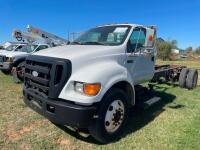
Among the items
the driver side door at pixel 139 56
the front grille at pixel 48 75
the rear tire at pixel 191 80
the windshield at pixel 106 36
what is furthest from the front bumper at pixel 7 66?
the rear tire at pixel 191 80

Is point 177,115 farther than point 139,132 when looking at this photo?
Yes

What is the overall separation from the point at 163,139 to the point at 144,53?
2.12m

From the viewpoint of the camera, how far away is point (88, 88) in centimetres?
390

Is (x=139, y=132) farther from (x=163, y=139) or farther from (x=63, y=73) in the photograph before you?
(x=63, y=73)

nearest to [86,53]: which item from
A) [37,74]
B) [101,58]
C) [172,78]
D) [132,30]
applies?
[101,58]

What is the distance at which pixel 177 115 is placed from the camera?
613 cm

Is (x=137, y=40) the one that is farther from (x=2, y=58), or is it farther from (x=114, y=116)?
(x=2, y=58)

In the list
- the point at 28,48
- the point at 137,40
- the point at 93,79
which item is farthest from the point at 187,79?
the point at 28,48

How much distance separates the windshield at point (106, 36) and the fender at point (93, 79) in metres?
0.98

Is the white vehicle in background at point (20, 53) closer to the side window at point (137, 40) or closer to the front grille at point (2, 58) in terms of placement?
the front grille at point (2, 58)

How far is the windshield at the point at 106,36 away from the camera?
5.37 metres

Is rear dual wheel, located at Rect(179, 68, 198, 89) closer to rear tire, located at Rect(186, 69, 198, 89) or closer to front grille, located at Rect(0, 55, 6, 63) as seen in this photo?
rear tire, located at Rect(186, 69, 198, 89)

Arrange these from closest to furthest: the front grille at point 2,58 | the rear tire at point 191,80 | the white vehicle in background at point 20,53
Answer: the rear tire at point 191,80, the white vehicle in background at point 20,53, the front grille at point 2,58

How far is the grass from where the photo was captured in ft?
14.4
